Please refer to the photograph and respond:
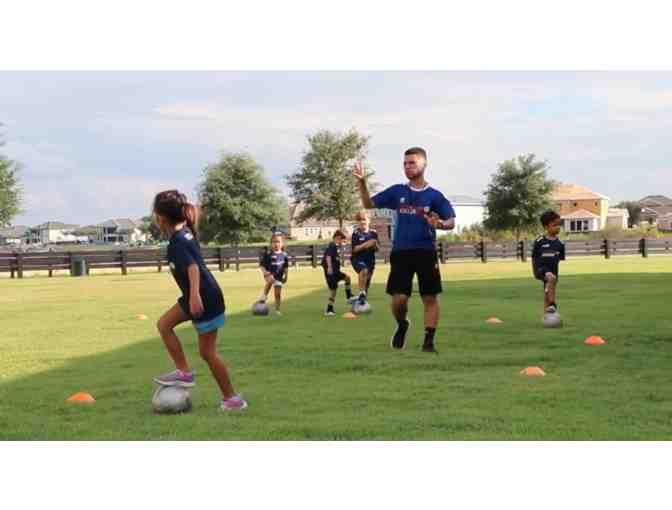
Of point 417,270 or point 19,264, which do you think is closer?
point 417,270

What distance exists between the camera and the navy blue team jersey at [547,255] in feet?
42.6

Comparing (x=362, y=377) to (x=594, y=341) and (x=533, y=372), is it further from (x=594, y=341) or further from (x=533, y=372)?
(x=594, y=341)

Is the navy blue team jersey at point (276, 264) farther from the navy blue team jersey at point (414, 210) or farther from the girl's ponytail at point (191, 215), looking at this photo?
the girl's ponytail at point (191, 215)

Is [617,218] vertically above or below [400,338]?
above

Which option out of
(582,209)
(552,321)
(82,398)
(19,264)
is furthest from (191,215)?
(582,209)

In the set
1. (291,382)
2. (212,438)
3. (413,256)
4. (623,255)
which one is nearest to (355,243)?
(413,256)

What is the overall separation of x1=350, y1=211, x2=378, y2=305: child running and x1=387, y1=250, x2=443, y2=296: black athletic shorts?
15.7ft

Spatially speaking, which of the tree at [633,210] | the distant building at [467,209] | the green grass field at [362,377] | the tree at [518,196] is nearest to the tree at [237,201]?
the tree at [518,196]

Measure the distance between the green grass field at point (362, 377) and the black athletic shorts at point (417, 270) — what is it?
2.56ft

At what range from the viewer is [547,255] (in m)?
13.0

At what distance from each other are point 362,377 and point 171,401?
220cm

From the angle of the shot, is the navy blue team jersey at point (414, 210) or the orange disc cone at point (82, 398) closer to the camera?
the orange disc cone at point (82, 398)

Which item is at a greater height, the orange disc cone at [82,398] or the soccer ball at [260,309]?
the orange disc cone at [82,398]

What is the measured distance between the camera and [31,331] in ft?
45.1
